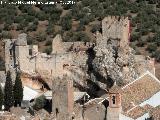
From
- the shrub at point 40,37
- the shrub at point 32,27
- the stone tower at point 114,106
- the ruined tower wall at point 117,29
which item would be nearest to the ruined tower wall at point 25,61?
the ruined tower wall at point 117,29

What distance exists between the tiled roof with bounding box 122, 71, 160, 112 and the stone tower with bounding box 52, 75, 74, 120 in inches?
92.1

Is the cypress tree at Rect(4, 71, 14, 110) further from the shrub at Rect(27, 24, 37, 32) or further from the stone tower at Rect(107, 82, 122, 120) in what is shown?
the shrub at Rect(27, 24, 37, 32)

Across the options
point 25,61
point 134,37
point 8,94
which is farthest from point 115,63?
point 134,37

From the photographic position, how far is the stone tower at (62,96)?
3906cm

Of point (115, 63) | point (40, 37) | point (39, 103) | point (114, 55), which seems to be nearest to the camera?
point (39, 103)

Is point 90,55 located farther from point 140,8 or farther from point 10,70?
point 140,8

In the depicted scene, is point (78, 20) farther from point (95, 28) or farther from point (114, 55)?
point (114, 55)

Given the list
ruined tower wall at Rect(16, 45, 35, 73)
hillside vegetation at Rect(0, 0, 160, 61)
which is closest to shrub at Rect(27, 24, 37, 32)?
hillside vegetation at Rect(0, 0, 160, 61)

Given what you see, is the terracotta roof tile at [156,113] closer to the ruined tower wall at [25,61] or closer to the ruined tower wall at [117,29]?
the ruined tower wall at [117,29]

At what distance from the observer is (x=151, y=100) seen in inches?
1531

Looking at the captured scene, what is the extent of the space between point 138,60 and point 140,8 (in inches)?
1066

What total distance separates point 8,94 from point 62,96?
450 centimetres

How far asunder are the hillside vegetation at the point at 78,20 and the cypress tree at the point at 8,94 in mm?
18423

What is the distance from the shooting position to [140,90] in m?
39.3
